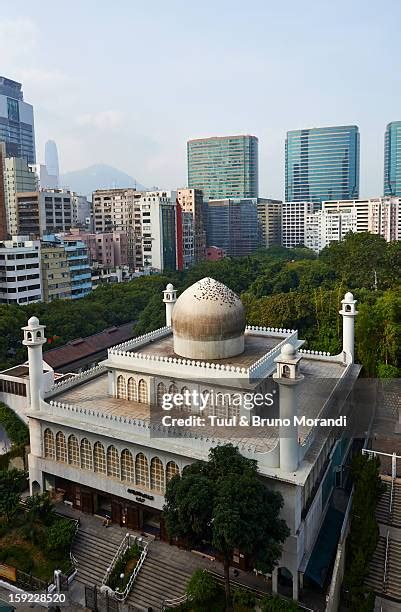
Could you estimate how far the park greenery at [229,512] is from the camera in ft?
61.1

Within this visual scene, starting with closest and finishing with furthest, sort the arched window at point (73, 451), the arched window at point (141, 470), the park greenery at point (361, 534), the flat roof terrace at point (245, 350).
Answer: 1. the park greenery at point (361, 534)
2. the arched window at point (141, 470)
3. the arched window at point (73, 451)
4. the flat roof terrace at point (245, 350)

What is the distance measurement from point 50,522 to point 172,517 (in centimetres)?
859

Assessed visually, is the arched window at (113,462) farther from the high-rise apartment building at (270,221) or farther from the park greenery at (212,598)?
the high-rise apartment building at (270,221)

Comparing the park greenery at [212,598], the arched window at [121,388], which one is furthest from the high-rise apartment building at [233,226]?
the park greenery at [212,598]

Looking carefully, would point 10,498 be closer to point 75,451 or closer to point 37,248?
point 75,451

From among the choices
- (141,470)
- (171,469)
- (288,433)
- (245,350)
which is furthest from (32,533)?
(245,350)

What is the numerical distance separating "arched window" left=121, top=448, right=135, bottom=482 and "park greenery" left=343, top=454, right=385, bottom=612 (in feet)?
32.5

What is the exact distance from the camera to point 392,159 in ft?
613

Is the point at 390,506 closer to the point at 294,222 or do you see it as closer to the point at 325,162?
the point at 294,222

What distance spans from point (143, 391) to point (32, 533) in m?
8.36

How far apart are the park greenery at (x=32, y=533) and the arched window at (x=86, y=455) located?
228 centimetres

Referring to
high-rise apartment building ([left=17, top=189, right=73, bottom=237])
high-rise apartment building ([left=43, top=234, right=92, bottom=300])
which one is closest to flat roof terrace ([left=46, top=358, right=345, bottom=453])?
high-rise apartment building ([left=43, top=234, right=92, bottom=300])

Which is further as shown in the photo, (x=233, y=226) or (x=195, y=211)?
(x=233, y=226)

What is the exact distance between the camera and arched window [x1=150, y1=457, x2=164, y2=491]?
78.4 ft
